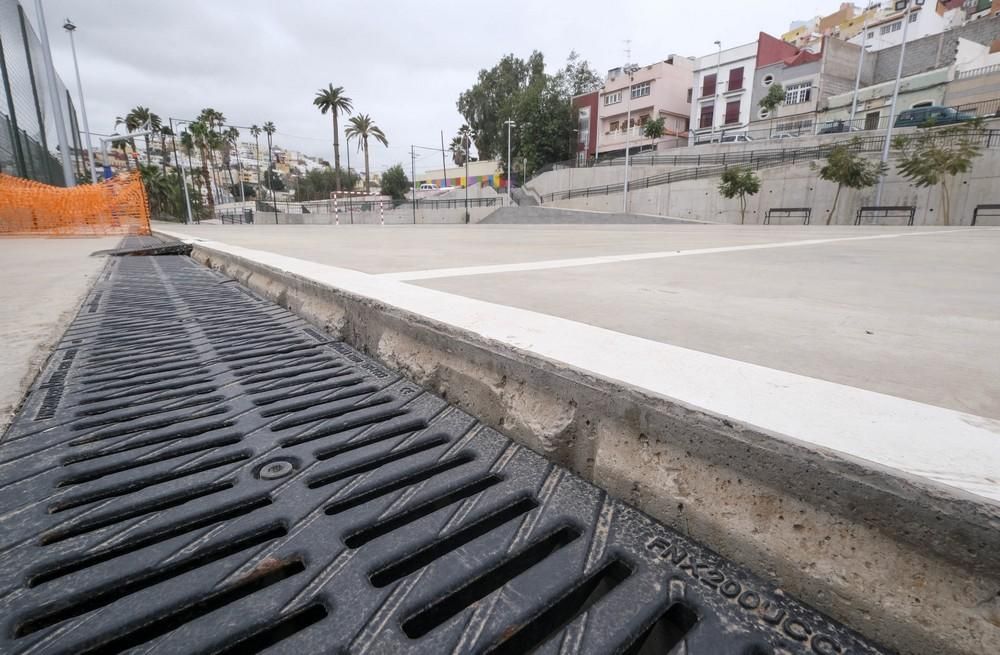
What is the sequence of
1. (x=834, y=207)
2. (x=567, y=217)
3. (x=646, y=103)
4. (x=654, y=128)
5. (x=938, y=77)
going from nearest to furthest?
(x=834, y=207), (x=567, y=217), (x=938, y=77), (x=654, y=128), (x=646, y=103)

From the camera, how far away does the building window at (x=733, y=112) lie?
43.4 meters

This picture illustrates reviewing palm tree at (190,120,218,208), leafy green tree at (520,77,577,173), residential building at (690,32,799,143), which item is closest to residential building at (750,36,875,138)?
residential building at (690,32,799,143)

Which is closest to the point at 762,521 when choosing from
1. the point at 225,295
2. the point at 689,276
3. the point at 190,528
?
the point at 190,528

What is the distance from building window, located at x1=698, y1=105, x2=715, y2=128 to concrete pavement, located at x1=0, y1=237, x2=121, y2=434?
164ft

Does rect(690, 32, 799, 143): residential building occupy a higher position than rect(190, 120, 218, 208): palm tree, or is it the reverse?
rect(690, 32, 799, 143): residential building

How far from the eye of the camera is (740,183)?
25.7 meters

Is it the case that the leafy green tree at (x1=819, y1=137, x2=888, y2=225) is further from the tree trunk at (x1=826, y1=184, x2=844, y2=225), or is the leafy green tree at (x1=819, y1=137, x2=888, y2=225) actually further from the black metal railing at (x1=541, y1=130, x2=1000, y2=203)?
the black metal railing at (x1=541, y1=130, x2=1000, y2=203)

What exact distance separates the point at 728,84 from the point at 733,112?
2.50 metres

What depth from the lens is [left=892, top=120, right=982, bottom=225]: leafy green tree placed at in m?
19.4

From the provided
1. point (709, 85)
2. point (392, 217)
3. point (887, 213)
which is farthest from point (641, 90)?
point (887, 213)

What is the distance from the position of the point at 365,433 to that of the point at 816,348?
159 cm

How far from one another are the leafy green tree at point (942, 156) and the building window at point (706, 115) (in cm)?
2489

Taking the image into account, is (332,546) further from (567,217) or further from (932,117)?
(932,117)

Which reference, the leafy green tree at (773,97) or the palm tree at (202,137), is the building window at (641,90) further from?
the palm tree at (202,137)
